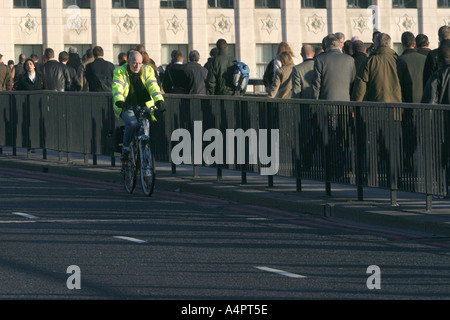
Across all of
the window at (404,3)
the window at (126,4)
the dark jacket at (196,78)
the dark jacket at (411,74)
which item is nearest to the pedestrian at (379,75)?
the dark jacket at (411,74)

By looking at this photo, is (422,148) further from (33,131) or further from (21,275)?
(33,131)

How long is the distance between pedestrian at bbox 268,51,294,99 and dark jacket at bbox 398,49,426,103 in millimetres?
2599

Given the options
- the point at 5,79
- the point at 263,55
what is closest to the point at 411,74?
the point at 5,79

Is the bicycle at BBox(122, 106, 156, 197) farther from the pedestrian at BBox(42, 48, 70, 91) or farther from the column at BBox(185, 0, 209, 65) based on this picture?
the column at BBox(185, 0, 209, 65)

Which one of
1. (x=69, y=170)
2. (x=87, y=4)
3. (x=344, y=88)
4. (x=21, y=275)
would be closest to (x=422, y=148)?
(x=344, y=88)

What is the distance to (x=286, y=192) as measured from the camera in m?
14.6

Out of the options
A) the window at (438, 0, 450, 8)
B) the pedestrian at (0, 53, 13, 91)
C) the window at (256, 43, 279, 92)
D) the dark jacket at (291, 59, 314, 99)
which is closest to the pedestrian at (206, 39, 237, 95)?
the dark jacket at (291, 59, 314, 99)

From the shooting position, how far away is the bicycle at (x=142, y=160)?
50.0ft

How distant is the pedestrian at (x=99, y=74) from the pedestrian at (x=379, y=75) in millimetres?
7214

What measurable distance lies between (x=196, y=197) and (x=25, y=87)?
8.32 meters

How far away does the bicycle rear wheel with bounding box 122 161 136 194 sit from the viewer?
15.6 m

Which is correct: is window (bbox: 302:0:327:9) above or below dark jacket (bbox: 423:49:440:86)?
above

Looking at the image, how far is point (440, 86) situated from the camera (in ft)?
43.4

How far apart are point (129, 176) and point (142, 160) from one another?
55 cm
